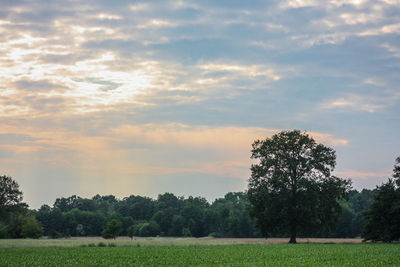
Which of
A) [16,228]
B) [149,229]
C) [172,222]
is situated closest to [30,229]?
[16,228]

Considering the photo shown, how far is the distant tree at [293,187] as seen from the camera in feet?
207

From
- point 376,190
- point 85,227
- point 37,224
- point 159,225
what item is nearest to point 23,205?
point 37,224

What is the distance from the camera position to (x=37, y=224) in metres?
96.1

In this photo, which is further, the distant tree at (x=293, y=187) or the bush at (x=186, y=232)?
the bush at (x=186, y=232)

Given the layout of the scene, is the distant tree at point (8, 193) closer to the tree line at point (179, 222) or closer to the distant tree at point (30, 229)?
the distant tree at point (30, 229)

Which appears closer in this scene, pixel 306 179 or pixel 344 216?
pixel 306 179

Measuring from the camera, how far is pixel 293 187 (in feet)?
212

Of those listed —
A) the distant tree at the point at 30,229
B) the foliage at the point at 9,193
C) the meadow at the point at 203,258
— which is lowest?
the distant tree at the point at 30,229

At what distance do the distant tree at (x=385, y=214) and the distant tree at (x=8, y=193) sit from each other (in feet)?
215

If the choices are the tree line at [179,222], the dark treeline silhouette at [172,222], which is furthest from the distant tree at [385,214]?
the dark treeline silhouette at [172,222]

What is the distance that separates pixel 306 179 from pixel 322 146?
19.5 feet

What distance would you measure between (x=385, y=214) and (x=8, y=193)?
228 ft

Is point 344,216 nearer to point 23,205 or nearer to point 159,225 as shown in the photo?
point 159,225

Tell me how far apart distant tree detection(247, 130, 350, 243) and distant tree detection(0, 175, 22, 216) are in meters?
49.0
